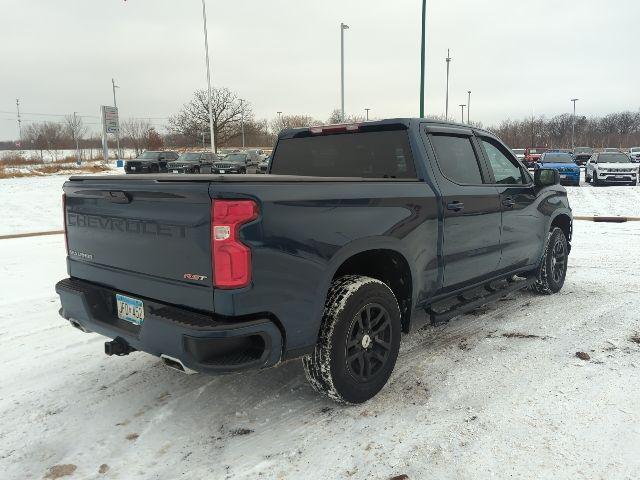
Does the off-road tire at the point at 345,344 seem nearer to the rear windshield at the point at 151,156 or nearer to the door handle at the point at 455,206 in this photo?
the door handle at the point at 455,206

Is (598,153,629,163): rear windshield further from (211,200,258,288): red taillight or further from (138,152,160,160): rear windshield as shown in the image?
(138,152,160,160): rear windshield

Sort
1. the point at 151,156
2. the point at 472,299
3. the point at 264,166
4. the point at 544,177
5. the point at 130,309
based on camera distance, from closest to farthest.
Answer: the point at 130,309 → the point at 472,299 → the point at 544,177 → the point at 264,166 → the point at 151,156

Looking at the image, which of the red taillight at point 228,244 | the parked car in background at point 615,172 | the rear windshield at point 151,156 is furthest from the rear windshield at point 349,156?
the rear windshield at point 151,156

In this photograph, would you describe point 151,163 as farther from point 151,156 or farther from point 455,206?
point 455,206

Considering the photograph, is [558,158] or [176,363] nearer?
[176,363]

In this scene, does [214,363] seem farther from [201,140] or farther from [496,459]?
[201,140]

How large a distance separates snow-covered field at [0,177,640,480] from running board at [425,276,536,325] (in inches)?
12.3

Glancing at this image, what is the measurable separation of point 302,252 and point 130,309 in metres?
1.12

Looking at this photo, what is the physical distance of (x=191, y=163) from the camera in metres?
31.7

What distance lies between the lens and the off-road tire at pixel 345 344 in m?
3.02

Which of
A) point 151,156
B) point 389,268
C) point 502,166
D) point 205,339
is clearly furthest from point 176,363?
point 151,156

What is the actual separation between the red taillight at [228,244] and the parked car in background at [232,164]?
27372mm

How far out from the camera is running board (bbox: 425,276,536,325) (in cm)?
402

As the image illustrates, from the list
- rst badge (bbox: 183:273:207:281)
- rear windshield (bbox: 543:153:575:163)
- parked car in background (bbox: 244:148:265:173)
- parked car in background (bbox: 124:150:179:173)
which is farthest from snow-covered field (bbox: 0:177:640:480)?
parked car in background (bbox: 244:148:265:173)
